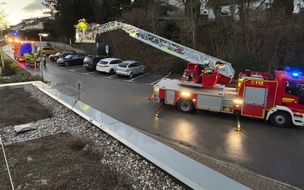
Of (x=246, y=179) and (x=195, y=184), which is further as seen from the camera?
(x=246, y=179)

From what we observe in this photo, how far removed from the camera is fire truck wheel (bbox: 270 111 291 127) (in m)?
10.8

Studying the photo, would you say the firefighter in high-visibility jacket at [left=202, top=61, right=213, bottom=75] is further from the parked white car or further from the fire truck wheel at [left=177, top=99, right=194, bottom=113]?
the parked white car

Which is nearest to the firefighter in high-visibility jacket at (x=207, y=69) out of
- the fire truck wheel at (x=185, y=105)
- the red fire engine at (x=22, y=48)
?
the fire truck wheel at (x=185, y=105)

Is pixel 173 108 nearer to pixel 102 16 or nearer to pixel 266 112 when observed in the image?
pixel 266 112

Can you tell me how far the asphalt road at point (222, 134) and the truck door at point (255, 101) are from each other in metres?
0.55

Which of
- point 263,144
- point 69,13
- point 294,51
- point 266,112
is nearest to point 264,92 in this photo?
point 266,112

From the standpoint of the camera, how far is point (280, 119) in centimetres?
1095

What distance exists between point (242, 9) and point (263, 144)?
16.5 m

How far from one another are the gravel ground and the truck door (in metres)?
7.11

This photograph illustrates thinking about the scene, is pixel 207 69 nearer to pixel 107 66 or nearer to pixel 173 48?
pixel 173 48

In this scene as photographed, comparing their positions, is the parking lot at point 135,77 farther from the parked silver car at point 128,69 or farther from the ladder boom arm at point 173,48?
the ladder boom arm at point 173,48

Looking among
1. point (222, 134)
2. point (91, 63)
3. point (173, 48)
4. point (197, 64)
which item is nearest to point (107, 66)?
point (91, 63)

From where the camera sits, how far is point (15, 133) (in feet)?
23.5

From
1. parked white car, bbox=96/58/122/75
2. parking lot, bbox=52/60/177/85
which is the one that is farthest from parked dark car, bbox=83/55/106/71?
parked white car, bbox=96/58/122/75
